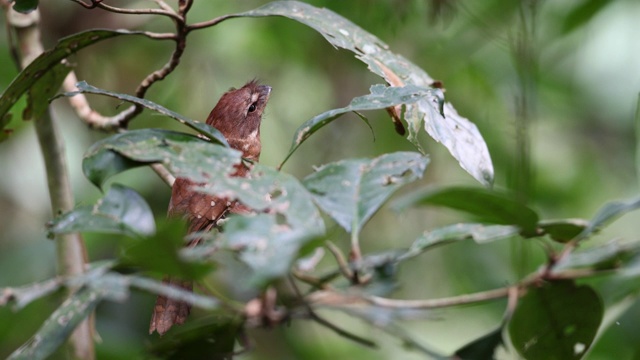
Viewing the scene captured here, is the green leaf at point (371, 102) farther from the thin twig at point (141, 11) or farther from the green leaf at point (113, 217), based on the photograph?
the thin twig at point (141, 11)

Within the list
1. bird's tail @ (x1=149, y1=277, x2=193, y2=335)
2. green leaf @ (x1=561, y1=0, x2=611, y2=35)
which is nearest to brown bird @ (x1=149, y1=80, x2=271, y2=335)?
bird's tail @ (x1=149, y1=277, x2=193, y2=335)

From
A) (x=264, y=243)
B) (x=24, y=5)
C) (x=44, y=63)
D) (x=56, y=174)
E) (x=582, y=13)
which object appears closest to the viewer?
(x=264, y=243)

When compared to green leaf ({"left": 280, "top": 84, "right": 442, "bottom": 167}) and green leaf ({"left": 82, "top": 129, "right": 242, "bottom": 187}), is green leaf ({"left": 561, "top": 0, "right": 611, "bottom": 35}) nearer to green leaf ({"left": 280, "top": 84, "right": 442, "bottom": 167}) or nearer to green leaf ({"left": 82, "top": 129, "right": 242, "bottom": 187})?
green leaf ({"left": 280, "top": 84, "right": 442, "bottom": 167})

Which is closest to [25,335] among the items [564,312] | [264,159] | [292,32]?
[264,159]


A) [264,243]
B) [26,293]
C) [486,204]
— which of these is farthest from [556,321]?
[26,293]

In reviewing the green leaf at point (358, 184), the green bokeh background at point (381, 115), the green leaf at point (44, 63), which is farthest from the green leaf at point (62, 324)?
the green bokeh background at point (381, 115)

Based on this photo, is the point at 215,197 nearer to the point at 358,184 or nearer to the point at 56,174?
the point at 56,174
